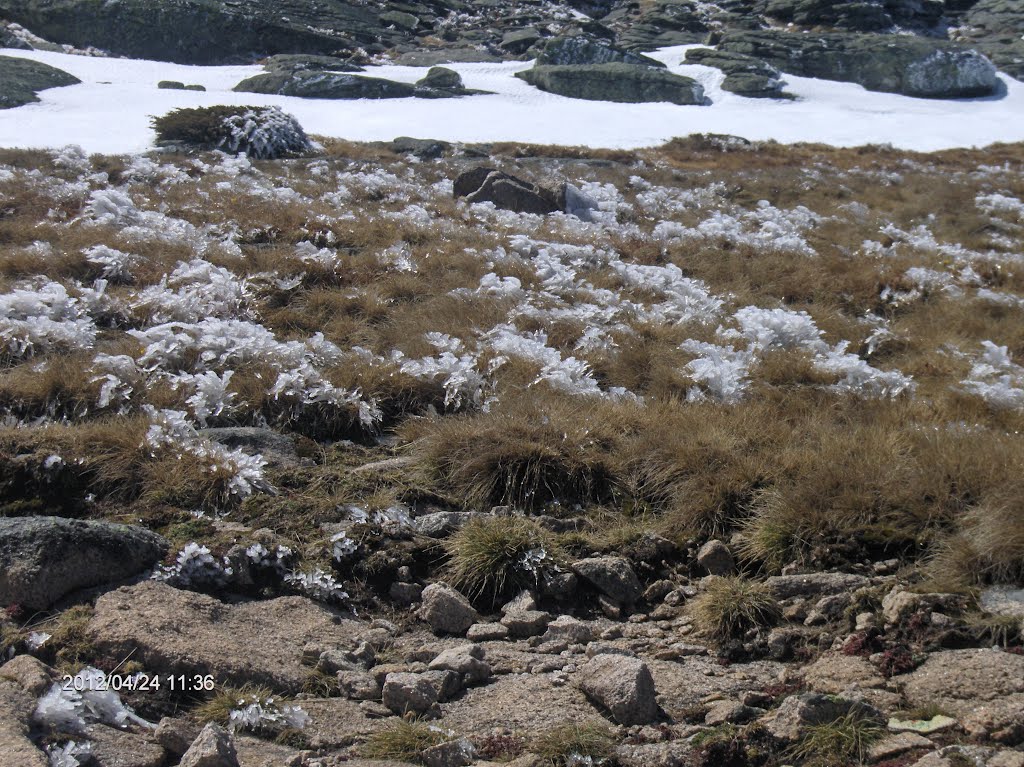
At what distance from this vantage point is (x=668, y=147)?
22.2m

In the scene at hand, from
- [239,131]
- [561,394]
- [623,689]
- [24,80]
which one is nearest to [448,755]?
[623,689]

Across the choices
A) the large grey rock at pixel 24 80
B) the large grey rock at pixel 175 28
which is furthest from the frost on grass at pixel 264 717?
the large grey rock at pixel 175 28

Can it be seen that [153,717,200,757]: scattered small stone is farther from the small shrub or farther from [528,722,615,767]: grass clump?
the small shrub

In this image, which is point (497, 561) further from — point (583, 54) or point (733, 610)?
point (583, 54)

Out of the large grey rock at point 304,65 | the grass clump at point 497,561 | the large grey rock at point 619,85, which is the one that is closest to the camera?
the grass clump at point 497,561

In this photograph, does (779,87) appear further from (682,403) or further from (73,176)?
(682,403)

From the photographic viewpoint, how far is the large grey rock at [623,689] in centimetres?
299

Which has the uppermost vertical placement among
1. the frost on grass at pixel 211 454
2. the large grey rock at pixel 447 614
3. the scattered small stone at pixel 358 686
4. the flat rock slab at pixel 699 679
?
the frost on grass at pixel 211 454

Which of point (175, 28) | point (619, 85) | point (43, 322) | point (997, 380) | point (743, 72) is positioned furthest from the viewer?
point (175, 28)

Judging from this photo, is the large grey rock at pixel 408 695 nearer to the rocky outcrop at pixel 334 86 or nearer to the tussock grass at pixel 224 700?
the tussock grass at pixel 224 700

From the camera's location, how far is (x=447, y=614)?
3.79 metres

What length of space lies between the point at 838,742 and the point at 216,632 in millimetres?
2398

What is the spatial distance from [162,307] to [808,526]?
5.46 meters
